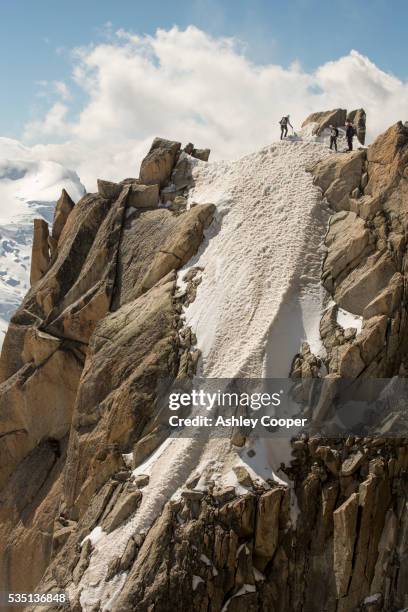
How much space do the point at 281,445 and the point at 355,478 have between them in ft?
11.1

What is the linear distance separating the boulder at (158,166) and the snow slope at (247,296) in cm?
188

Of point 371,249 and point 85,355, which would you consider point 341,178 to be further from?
point 85,355

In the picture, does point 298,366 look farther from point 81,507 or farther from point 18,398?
point 18,398

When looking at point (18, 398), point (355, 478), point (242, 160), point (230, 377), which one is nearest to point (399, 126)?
point (242, 160)

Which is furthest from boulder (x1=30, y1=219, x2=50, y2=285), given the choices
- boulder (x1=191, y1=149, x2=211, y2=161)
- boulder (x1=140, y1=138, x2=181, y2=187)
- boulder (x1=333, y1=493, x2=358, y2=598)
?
boulder (x1=333, y1=493, x2=358, y2=598)

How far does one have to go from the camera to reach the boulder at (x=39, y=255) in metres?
48.3

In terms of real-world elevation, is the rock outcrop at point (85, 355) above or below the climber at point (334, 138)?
below

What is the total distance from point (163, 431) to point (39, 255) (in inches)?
787

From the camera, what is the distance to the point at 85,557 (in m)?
29.9

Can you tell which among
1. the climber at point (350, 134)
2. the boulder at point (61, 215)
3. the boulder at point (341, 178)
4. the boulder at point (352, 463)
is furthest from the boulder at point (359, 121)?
the boulder at point (352, 463)

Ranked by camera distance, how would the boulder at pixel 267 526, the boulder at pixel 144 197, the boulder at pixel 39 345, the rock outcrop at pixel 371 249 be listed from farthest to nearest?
the boulder at pixel 144 197 → the boulder at pixel 39 345 → the rock outcrop at pixel 371 249 → the boulder at pixel 267 526

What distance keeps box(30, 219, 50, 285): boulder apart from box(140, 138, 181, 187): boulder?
786cm

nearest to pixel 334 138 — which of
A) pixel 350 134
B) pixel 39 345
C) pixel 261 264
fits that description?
pixel 350 134

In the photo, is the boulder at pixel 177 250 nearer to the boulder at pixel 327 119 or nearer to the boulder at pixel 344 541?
the boulder at pixel 327 119
